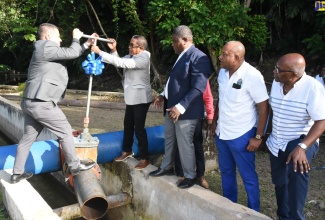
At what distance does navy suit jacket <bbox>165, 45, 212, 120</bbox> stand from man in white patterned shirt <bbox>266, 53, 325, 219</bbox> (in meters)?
0.74

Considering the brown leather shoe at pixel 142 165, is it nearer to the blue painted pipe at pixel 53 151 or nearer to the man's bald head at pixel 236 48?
the blue painted pipe at pixel 53 151

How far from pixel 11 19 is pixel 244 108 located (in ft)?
43.5

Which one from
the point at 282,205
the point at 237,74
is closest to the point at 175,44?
the point at 237,74

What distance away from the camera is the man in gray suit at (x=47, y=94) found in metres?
3.36

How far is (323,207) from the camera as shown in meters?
3.77

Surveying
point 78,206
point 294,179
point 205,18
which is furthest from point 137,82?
point 205,18

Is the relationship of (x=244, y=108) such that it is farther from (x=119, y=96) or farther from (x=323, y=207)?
(x=119, y=96)

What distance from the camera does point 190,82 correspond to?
3385 mm

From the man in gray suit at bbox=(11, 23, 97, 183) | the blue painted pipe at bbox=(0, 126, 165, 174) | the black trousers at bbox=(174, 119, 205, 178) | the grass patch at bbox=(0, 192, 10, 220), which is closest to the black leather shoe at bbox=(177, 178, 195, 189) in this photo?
the black trousers at bbox=(174, 119, 205, 178)

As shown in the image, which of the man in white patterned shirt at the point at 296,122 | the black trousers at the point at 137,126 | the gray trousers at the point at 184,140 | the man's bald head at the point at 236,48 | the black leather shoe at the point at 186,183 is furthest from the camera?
the black trousers at the point at 137,126

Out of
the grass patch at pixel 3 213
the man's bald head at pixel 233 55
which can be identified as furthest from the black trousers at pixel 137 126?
the grass patch at pixel 3 213

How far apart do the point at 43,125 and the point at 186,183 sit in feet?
5.51

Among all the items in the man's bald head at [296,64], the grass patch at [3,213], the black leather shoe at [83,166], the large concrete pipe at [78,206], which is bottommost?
the large concrete pipe at [78,206]

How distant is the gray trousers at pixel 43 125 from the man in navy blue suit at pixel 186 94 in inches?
43.2
